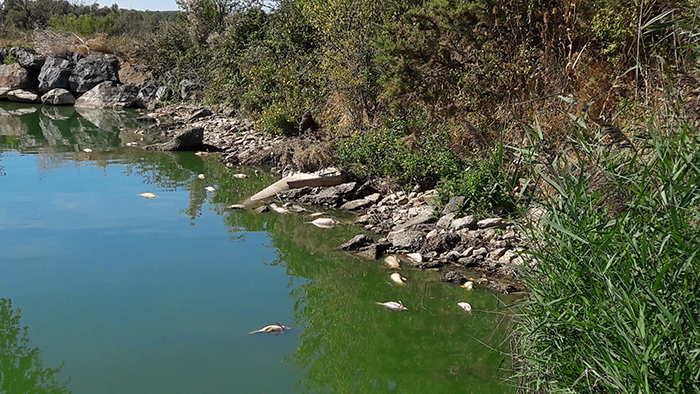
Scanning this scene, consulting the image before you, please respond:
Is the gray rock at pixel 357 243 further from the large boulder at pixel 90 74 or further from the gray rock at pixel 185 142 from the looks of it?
the large boulder at pixel 90 74

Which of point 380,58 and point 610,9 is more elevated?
point 610,9

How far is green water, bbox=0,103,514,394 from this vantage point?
172 inches

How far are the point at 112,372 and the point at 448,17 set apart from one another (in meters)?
6.51

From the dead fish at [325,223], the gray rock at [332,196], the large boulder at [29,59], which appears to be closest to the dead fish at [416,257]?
the dead fish at [325,223]

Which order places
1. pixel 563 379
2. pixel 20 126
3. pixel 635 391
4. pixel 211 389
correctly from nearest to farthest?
1. pixel 635 391
2. pixel 563 379
3. pixel 211 389
4. pixel 20 126

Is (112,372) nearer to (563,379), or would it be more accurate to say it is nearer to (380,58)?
(563,379)

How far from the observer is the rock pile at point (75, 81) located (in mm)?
23219

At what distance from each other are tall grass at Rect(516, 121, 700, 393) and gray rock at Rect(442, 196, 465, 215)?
3.67m

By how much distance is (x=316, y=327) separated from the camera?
5156 mm

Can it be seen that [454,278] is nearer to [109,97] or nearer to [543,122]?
[543,122]

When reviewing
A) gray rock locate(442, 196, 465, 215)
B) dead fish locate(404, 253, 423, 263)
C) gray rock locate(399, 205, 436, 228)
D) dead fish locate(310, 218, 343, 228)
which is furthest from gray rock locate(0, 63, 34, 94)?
dead fish locate(404, 253, 423, 263)

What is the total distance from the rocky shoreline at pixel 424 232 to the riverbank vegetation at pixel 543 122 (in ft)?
1.01

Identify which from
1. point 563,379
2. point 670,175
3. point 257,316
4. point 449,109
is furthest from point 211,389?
point 449,109

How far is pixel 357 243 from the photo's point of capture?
7.02 metres
